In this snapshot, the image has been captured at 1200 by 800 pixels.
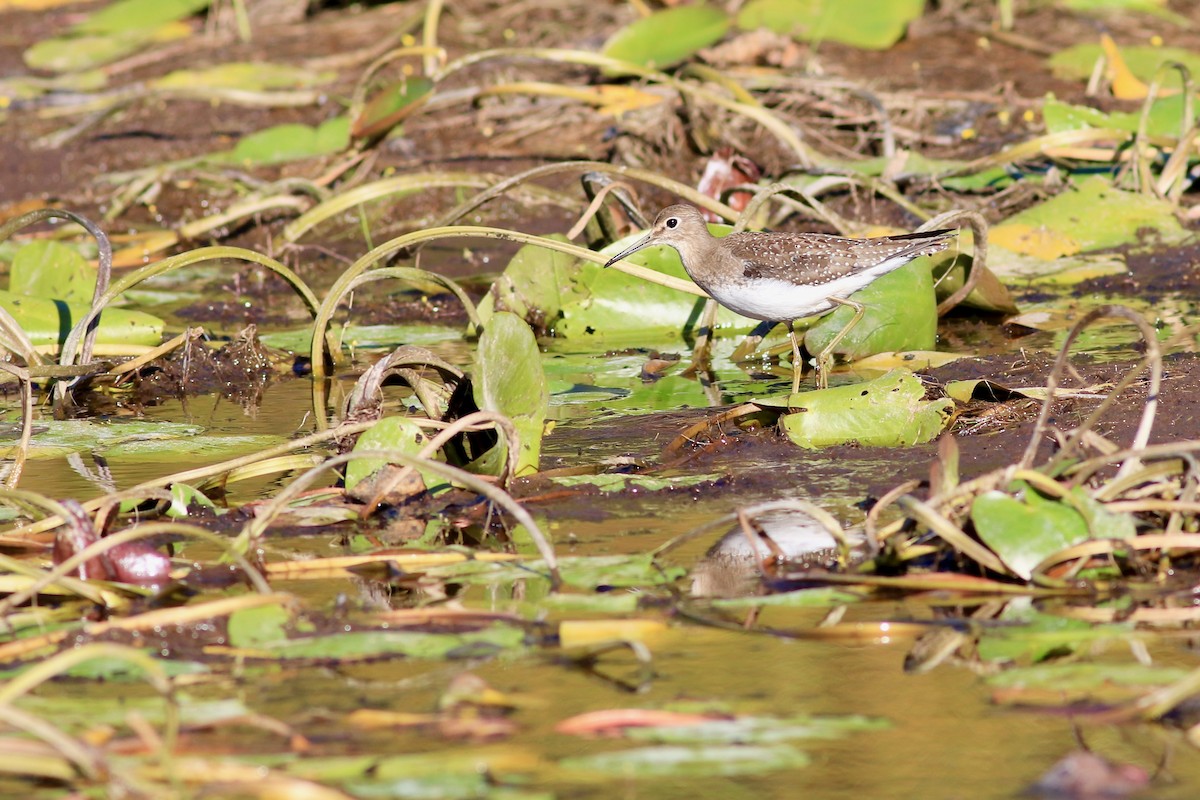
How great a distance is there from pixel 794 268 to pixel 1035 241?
2.24 meters

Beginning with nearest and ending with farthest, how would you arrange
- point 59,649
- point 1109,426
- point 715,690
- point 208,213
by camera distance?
point 715,690, point 59,649, point 1109,426, point 208,213

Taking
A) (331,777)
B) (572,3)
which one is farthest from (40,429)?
(572,3)

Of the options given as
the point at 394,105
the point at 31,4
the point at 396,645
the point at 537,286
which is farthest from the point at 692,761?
the point at 31,4

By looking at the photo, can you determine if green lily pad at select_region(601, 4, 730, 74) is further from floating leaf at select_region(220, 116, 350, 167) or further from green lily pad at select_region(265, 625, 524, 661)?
green lily pad at select_region(265, 625, 524, 661)

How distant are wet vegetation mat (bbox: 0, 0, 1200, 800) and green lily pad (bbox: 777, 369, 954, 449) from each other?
0.01m

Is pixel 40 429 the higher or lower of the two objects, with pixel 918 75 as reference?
lower

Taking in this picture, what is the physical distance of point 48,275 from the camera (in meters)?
7.01

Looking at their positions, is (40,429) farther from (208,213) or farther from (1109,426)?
(208,213)

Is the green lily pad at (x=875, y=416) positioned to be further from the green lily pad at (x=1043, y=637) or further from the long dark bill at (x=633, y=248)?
the long dark bill at (x=633, y=248)

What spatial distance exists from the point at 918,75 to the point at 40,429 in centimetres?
695

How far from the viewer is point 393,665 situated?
3.37m

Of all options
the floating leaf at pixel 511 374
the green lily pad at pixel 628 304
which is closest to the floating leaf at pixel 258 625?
the floating leaf at pixel 511 374

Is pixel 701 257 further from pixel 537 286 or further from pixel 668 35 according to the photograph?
pixel 668 35

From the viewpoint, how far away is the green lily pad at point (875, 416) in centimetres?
484
